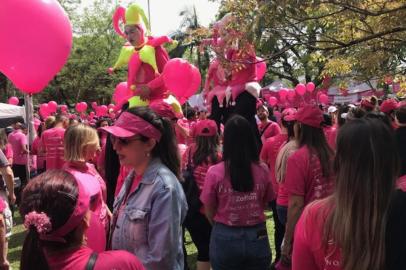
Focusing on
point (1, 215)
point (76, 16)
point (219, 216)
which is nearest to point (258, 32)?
point (219, 216)

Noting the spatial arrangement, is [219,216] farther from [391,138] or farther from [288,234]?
[391,138]

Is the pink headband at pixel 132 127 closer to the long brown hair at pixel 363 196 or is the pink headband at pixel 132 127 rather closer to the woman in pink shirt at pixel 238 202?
the woman in pink shirt at pixel 238 202

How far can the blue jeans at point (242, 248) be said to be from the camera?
132 inches

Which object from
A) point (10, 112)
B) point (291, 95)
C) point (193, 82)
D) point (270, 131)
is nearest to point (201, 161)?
point (193, 82)

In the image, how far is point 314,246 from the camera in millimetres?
1829

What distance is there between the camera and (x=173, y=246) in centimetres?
240

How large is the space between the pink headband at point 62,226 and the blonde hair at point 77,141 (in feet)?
6.53

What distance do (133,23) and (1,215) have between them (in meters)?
2.59

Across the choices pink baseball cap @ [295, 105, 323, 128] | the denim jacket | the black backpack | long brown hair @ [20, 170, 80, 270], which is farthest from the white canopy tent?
long brown hair @ [20, 170, 80, 270]

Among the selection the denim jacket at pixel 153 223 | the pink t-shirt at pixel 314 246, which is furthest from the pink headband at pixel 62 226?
the pink t-shirt at pixel 314 246

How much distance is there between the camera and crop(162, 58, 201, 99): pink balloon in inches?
216

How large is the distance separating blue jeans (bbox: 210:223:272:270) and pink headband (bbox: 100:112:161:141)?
3.87ft

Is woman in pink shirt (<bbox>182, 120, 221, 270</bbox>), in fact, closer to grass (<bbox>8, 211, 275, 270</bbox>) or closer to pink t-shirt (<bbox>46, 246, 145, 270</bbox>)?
grass (<bbox>8, 211, 275, 270</bbox>)

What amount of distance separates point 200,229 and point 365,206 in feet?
10.2
